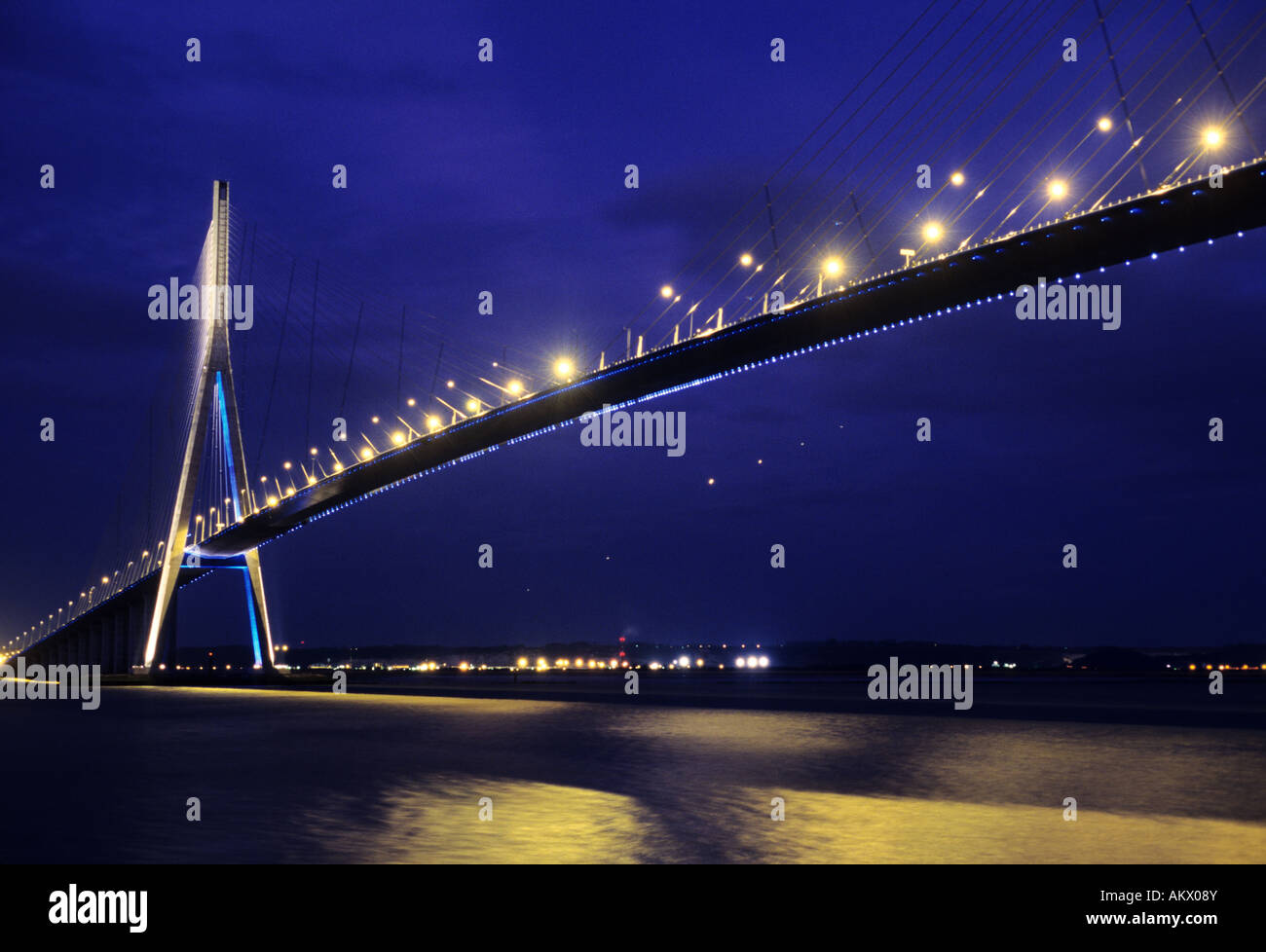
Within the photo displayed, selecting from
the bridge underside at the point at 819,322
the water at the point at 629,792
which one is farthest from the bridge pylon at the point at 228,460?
the water at the point at 629,792

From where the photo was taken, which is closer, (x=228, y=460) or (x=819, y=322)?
(x=819, y=322)

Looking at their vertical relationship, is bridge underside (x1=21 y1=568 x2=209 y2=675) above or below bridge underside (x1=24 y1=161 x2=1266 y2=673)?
below

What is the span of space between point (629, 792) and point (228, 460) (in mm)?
43674

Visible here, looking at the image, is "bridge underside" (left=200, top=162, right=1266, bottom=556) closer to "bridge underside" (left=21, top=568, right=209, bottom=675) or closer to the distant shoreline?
"bridge underside" (left=21, top=568, right=209, bottom=675)

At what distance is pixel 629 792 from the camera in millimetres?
13766

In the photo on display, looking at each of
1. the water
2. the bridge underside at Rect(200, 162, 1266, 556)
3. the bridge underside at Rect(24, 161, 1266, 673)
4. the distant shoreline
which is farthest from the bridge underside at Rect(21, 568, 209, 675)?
the water

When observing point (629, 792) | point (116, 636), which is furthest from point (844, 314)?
point (116, 636)

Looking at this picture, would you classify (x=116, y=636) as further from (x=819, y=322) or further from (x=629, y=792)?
(x=629, y=792)

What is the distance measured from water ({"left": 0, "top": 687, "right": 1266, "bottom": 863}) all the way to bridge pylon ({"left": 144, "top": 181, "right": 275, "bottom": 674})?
24945mm

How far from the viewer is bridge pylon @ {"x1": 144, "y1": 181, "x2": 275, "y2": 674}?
49.8m

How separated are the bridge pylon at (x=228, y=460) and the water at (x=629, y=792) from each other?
24.9m
